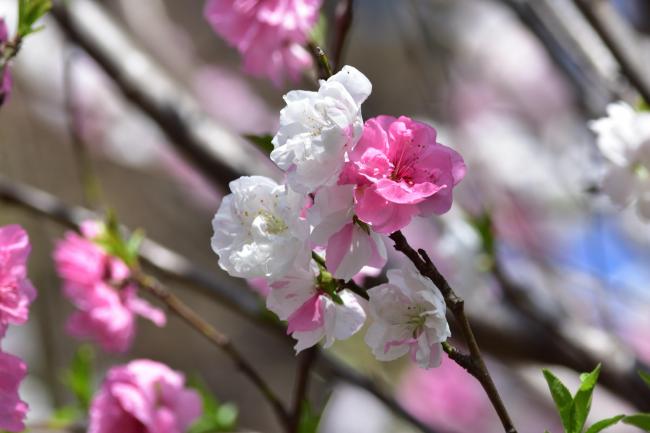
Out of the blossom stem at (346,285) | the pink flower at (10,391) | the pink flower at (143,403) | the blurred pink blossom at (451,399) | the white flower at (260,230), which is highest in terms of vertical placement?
the white flower at (260,230)

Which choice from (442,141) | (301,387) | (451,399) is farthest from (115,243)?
(451,399)

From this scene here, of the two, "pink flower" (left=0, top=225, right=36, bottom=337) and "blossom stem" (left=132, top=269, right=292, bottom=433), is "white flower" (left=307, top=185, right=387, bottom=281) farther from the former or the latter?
"blossom stem" (left=132, top=269, right=292, bottom=433)

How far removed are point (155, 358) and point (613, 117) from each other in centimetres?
305

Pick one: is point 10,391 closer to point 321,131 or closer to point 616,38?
point 321,131

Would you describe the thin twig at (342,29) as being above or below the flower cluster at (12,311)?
above

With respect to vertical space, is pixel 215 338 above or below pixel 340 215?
below

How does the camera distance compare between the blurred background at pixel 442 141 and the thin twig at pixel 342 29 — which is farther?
the blurred background at pixel 442 141

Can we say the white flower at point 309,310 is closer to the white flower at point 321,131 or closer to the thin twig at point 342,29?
the white flower at point 321,131

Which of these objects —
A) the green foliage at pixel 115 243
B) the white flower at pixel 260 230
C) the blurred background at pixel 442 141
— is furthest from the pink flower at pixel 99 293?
the white flower at pixel 260 230

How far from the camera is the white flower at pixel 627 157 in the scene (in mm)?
919

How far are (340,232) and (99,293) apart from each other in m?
0.53

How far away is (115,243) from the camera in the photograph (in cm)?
105

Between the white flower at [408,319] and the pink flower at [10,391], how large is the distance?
0.30m

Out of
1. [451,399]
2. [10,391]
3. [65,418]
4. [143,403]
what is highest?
[10,391]
